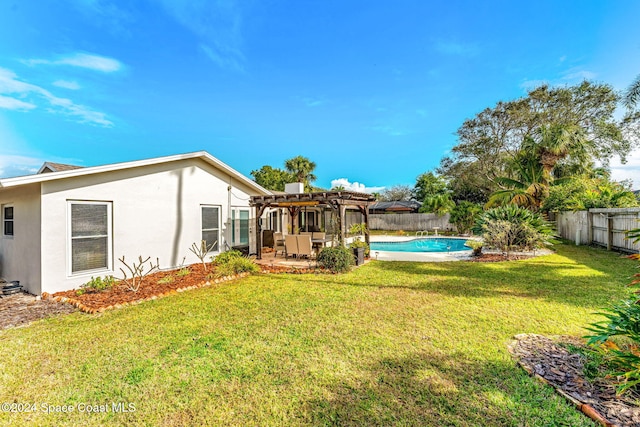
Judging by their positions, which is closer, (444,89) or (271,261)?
(271,261)

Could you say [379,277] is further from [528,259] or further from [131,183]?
[131,183]

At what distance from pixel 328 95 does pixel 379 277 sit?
15.0 m

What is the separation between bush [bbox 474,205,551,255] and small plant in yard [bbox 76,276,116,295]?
15054mm

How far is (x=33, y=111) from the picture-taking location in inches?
646

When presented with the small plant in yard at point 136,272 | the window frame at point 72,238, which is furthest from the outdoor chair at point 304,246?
the window frame at point 72,238

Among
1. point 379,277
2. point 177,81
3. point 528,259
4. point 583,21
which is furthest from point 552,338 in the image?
point 177,81

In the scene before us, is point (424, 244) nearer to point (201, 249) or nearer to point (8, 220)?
point (201, 249)

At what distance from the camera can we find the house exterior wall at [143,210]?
7273mm

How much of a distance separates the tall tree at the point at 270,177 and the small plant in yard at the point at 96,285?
1376 inches

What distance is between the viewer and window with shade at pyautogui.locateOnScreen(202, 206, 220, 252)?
1122cm

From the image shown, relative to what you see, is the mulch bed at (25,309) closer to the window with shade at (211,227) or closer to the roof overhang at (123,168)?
the roof overhang at (123,168)

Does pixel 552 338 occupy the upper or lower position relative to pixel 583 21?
lower

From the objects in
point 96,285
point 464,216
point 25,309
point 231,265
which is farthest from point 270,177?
point 25,309

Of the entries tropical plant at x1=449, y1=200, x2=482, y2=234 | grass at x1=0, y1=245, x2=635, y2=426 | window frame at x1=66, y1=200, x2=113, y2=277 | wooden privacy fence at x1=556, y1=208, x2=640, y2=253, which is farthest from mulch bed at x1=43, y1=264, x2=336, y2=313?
tropical plant at x1=449, y1=200, x2=482, y2=234
